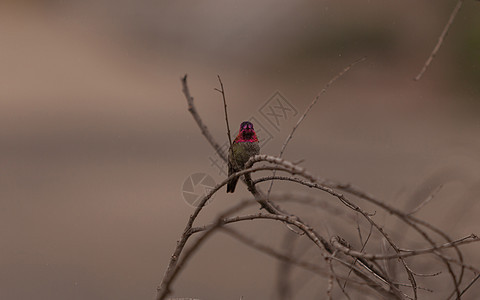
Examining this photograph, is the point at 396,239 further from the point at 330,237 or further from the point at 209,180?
the point at 209,180

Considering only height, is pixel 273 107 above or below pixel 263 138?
above

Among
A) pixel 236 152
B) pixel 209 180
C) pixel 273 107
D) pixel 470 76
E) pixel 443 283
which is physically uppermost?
pixel 470 76

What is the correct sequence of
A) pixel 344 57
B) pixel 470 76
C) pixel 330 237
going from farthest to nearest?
pixel 470 76 → pixel 344 57 → pixel 330 237

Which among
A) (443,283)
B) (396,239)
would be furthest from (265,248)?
(443,283)

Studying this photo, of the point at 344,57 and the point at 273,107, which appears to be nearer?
the point at 273,107

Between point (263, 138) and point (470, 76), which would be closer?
point (263, 138)

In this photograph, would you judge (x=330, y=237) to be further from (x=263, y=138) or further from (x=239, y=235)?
(x=263, y=138)

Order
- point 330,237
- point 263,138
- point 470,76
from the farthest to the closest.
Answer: point 470,76
point 263,138
point 330,237

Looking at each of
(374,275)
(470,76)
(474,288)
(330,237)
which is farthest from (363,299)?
(470,76)

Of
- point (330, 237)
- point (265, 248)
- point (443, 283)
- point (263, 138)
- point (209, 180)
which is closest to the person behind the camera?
point (265, 248)
